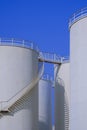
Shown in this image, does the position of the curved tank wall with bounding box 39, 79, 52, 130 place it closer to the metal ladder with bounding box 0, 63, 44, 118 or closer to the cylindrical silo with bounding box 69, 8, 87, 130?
the metal ladder with bounding box 0, 63, 44, 118

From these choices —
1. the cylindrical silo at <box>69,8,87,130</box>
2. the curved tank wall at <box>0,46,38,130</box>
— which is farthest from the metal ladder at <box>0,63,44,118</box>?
the cylindrical silo at <box>69,8,87,130</box>

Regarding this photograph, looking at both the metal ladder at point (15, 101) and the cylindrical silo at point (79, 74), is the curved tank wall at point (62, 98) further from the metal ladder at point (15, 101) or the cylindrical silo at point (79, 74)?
the cylindrical silo at point (79, 74)

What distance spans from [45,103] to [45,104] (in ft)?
0.33

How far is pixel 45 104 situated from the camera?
120 feet

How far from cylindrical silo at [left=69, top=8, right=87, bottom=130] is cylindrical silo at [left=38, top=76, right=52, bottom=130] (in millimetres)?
14644

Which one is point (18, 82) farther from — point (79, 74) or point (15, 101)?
point (79, 74)

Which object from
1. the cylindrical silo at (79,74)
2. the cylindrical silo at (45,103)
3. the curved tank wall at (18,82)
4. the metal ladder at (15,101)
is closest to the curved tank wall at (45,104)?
the cylindrical silo at (45,103)

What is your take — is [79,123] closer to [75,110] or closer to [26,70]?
[75,110]

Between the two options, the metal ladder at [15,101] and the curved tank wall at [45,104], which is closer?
the metal ladder at [15,101]

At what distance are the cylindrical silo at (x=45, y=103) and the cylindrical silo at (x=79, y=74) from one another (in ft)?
48.0


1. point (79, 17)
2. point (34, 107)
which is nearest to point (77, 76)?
point (79, 17)

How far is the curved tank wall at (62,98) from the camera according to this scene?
30500 mm

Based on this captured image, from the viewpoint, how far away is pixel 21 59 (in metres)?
24.6

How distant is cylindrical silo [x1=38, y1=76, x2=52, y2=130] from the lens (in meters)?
36.3
